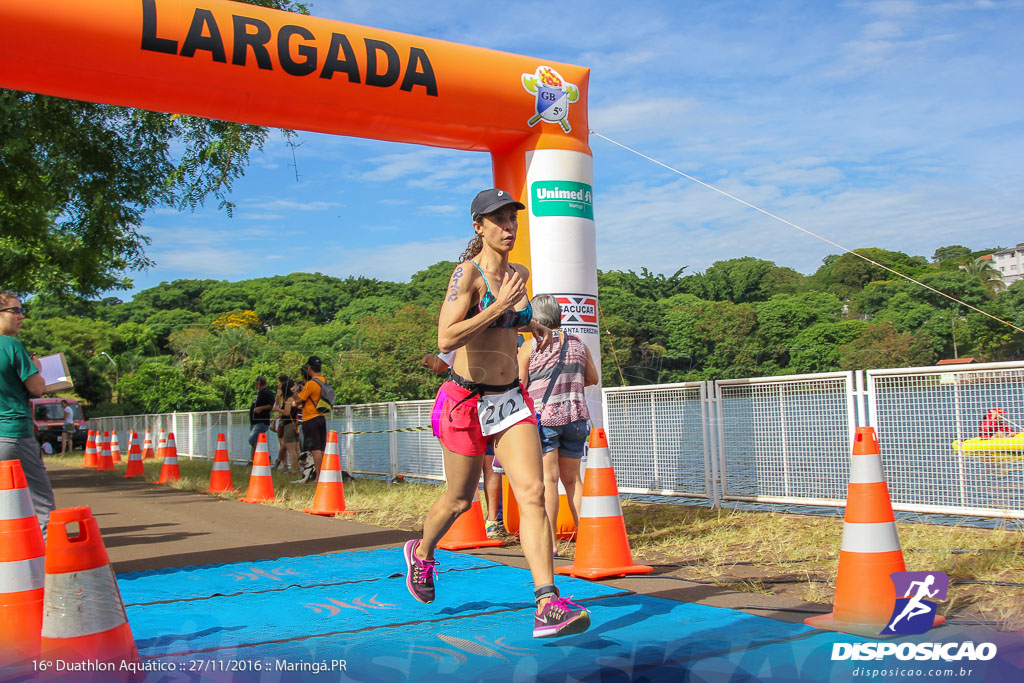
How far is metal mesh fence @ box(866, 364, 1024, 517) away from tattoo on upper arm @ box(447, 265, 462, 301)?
4571mm

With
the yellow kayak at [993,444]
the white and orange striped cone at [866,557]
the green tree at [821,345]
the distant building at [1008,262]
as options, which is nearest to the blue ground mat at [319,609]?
the white and orange striped cone at [866,557]

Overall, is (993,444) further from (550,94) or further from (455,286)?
(455,286)

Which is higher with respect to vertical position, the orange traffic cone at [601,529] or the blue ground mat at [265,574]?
the orange traffic cone at [601,529]

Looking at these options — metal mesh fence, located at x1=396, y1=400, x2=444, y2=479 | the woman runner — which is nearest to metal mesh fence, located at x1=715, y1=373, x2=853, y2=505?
the woman runner

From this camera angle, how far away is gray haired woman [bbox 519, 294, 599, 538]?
5973mm

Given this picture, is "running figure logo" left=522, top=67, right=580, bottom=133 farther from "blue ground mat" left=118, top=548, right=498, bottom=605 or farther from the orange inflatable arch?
"blue ground mat" left=118, top=548, right=498, bottom=605

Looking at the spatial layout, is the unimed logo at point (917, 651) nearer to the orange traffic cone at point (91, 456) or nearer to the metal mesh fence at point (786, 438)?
the metal mesh fence at point (786, 438)

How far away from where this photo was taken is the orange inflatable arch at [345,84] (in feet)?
18.4

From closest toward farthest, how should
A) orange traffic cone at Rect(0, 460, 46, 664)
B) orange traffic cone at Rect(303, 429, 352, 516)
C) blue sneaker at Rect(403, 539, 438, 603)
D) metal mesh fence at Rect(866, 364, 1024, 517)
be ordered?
orange traffic cone at Rect(0, 460, 46, 664), blue sneaker at Rect(403, 539, 438, 603), metal mesh fence at Rect(866, 364, 1024, 517), orange traffic cone at Rect(303, 429, 352, 516)

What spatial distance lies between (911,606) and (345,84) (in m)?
5.10

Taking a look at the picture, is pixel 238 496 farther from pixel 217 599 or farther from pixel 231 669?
pixel 231 669

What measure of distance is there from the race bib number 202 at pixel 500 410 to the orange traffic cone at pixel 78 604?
67.8 inches

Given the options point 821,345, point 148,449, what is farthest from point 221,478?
point 821,345

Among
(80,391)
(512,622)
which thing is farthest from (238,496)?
(80,391)
